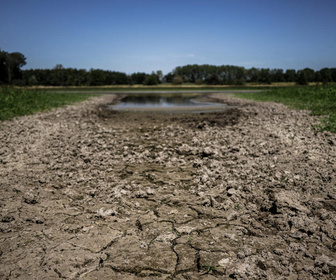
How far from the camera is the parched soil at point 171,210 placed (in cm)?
290

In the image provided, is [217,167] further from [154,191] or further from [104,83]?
[104,83]

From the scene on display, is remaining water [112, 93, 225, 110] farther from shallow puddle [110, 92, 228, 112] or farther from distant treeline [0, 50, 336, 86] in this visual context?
distant treeline [0, 50, 336, 86]

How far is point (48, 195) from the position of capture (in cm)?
476

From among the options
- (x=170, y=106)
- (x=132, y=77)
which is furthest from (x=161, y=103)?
(x=132, y=77)

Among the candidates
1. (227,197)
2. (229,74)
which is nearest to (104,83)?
(229,74)

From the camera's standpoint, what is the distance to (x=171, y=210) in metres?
4.27

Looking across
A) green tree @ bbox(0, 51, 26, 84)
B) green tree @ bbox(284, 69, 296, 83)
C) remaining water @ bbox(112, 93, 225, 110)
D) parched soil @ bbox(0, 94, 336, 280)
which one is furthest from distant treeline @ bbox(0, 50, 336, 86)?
parched soil @ bbox(0, 94, 336, 280)

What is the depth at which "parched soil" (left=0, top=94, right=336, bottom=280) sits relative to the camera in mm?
2898

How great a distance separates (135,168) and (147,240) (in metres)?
2.98

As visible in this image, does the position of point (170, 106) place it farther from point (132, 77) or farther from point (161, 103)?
point (132, 77)

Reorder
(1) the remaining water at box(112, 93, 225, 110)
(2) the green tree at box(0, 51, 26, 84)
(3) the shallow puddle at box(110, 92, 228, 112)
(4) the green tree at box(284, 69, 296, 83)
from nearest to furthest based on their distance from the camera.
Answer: (3) the shallow puddle at box(110, 92, 228, 112), (1) the remaining water at box(112, 93, 225, 110), (2) the green tree at box(0, 51, 26, 84), (4) the green tree at box(284, 69, 296, 83)

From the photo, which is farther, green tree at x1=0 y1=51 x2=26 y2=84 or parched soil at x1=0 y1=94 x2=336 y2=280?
green tree at x1=0 y1=51 x2=26 y2=84

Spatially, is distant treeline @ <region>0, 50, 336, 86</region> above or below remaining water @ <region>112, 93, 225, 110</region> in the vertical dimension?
above

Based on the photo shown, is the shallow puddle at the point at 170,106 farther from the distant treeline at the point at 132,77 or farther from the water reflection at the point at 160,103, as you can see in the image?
the distant treeline at the point at 132,77
